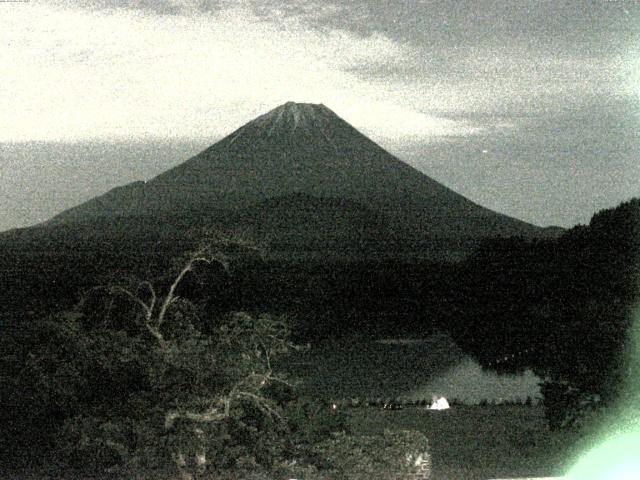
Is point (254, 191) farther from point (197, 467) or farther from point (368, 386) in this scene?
point (197, 467)

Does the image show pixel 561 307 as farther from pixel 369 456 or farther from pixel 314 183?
pixel 314 183

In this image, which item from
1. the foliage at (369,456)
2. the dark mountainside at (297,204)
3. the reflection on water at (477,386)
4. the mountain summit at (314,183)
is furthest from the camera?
the mountain summit at (314,183)

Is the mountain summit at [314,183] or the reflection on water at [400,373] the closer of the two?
the reflection on water at [400,373]

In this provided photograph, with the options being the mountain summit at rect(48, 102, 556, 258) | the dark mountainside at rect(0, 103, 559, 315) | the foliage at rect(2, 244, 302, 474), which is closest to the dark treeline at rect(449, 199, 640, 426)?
the foliage at rect(2, 244, 302, 474)

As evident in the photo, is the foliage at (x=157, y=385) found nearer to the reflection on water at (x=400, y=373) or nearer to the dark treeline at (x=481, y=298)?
the dark treeline at (x=481, y=298)

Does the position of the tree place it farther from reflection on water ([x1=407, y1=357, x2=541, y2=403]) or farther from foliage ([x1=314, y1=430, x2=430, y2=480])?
reflection on water ([x1=407, y1=357, x2=541, y2=403])

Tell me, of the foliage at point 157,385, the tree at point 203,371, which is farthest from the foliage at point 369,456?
the tree at point 203,371
